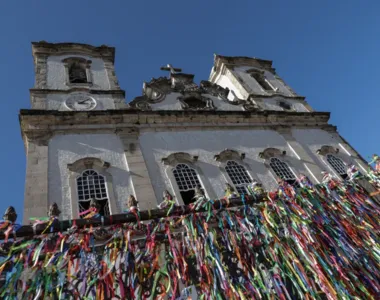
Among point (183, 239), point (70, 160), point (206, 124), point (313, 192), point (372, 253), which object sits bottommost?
point (372, 253)

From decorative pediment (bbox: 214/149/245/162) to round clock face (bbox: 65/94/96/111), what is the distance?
5.89m

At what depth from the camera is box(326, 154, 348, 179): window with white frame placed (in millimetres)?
12898

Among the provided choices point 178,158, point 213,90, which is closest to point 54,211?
point 178,158

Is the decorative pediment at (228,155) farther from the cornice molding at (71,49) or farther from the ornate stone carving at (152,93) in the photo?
the cornice molding at (71,49)

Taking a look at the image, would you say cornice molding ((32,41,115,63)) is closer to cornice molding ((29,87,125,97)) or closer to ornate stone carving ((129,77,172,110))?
ornate stone carving ((129,77,172,110))

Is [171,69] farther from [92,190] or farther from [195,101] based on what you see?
[92,190]

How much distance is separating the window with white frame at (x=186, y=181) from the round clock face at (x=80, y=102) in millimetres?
5000

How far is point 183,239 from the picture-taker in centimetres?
546

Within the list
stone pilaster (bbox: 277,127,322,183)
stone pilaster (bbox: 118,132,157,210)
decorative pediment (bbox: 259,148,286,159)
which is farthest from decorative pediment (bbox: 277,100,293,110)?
stone pilaster (bbox: 118,132,157,210)

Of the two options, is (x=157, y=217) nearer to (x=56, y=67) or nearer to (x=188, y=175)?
(x=188, y=175)

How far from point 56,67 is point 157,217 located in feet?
40.4

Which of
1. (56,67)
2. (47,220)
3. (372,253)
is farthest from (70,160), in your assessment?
(372,253)

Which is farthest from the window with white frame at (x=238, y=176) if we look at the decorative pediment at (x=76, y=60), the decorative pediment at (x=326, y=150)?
the decorative pediment at (x=76, y=60)

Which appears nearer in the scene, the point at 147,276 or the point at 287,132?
the point at 147,276
